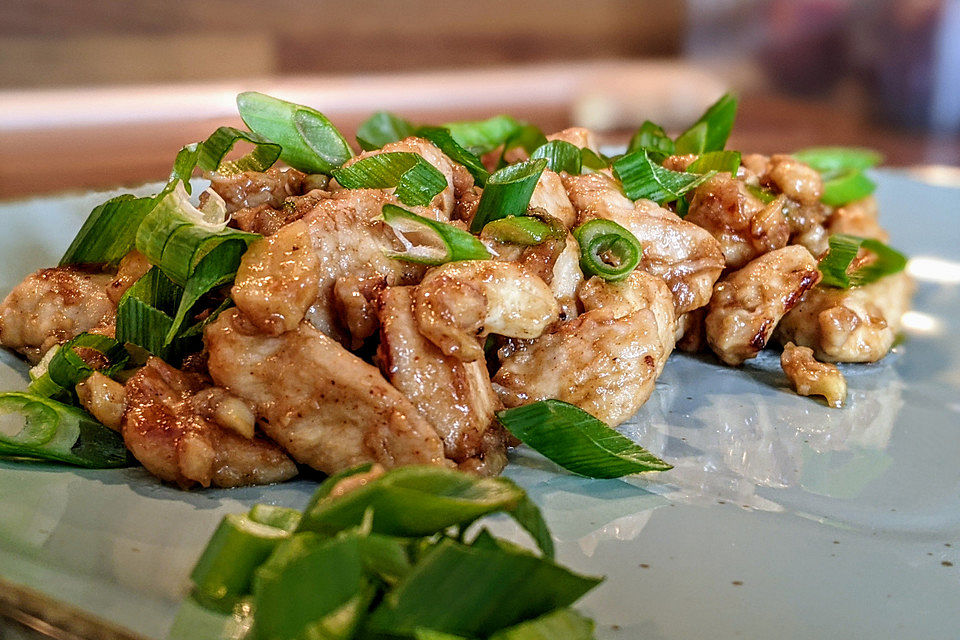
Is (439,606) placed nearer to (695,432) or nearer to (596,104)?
(695,432)

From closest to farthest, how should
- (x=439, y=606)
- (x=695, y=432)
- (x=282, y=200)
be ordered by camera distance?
(x=439, y=606) < (x=695, y=432) < (x=282, y=200)

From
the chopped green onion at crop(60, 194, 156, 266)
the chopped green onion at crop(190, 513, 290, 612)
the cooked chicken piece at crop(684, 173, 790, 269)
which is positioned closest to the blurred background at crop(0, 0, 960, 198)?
the chopped green onion at crop(60, 194, 156, 266)

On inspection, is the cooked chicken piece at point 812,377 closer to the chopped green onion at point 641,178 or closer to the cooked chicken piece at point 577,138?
the chopped green onion at point 641,178

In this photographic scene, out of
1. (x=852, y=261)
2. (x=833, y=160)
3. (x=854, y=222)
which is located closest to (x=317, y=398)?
(x=852, y=261)

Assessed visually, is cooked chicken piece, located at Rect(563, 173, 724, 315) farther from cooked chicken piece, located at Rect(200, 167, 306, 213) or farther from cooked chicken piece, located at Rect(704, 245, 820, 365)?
cooked chicken piece, located at Rect(200, 167, 306, 213)

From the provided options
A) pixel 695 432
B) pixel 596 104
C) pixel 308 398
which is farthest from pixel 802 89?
pixel 308 398
